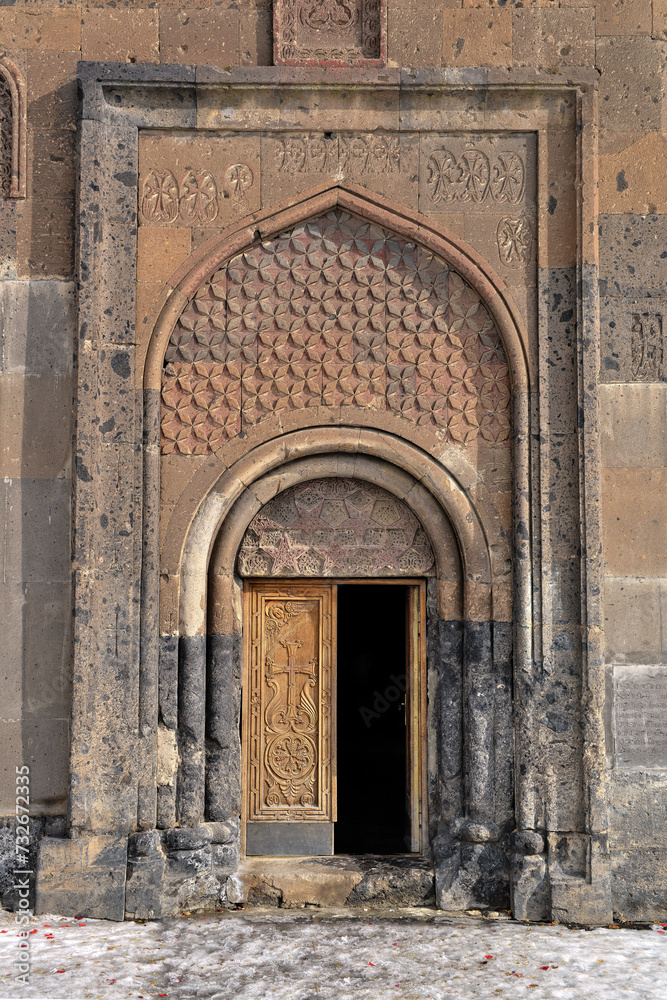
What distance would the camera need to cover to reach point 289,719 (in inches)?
190

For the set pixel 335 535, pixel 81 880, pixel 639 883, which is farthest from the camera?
pixel 335 535

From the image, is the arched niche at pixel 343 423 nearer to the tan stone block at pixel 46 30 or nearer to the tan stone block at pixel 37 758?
the tan stone block at pixel 37 758

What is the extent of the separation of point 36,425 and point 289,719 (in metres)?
2.21

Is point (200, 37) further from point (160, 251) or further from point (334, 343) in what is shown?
point (334, 343)

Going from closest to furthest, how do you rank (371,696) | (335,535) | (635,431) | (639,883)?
(639,883) → (635,431) → (335,535) → (371,696)

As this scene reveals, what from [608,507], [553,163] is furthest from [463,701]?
[553,163]

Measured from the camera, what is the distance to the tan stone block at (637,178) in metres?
4.64

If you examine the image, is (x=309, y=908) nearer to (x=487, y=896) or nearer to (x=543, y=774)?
(x=487, y=896)

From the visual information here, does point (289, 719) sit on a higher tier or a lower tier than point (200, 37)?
lower

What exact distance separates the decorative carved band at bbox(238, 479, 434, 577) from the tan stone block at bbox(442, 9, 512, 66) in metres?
2.44

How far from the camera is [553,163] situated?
465cm

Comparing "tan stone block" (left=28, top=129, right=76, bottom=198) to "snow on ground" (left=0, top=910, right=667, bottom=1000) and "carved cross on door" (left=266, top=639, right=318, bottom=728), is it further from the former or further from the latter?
"snow on ground" (left=0, top=910, right=667, bottom=1000)

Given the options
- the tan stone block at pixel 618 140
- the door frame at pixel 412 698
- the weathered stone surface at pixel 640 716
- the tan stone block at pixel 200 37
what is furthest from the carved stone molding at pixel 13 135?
the weathered stone surface at pixel 640 716

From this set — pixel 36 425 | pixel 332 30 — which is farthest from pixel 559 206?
pixel 36 425
